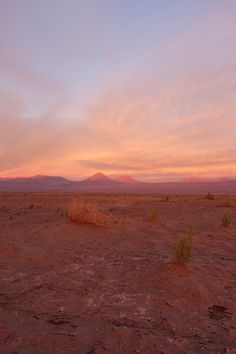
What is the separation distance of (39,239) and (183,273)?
457 centimetres

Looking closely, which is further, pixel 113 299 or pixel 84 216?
pixel 84 216

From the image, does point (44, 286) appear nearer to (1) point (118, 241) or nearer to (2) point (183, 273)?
(2) point (183, 273)

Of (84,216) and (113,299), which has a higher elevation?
(84,216)

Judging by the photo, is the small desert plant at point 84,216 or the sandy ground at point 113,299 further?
the small desert plant at point 84,216

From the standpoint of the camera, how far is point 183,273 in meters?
6.00

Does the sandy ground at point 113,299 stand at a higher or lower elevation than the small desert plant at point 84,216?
lower

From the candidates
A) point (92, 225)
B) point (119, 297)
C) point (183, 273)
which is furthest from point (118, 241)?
point (119, 297)

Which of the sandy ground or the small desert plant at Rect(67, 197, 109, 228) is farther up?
the small desert plant at Rect(67, 197, 109, 228)

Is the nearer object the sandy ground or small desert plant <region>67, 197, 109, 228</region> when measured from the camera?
the sandy ground

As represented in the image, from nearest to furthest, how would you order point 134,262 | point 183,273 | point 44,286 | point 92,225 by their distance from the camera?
point 44,286 < point 183,273 < point 134,262 < point 92,225

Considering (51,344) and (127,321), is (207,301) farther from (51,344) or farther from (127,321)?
(51,344)

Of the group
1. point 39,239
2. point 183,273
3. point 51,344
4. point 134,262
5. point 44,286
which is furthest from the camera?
point 39,239

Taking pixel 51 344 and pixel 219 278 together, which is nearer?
pixel 51 344

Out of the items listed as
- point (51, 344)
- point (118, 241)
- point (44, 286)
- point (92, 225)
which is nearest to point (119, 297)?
point (44, 286)
